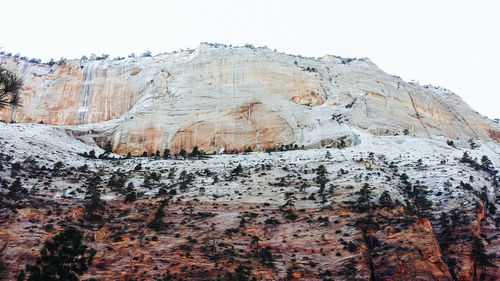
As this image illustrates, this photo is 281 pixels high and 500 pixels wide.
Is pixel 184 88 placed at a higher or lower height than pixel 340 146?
higher

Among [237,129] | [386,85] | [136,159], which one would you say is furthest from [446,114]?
[136,159]

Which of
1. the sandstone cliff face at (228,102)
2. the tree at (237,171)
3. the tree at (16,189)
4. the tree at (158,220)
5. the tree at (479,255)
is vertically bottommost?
the tree at (479,255)

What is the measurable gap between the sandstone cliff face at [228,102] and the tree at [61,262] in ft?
125

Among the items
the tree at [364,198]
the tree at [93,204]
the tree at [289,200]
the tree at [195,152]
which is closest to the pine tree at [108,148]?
the tree at [195,152]

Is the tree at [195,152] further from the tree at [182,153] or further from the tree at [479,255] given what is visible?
the tree at [479,255]

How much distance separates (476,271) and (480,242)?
1.89 m

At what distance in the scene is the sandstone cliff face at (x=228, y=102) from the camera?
2504 inches

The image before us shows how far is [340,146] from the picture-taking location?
5775 centimetres

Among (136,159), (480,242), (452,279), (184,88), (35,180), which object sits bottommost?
(452,279)

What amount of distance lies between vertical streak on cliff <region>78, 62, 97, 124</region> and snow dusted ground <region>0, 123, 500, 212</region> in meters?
11.5

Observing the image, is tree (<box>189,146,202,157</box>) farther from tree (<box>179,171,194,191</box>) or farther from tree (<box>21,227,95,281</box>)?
tree (<box>21,227,95,281</box>)

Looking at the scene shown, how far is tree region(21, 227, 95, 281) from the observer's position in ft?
72.9

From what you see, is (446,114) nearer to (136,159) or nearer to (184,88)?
(184,88)

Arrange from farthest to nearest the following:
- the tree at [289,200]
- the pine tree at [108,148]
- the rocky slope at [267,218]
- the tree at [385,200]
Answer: the pine tree at [108,148], the tree at [289,200], the tree at [385,200], the rocky slope at [267,218]
